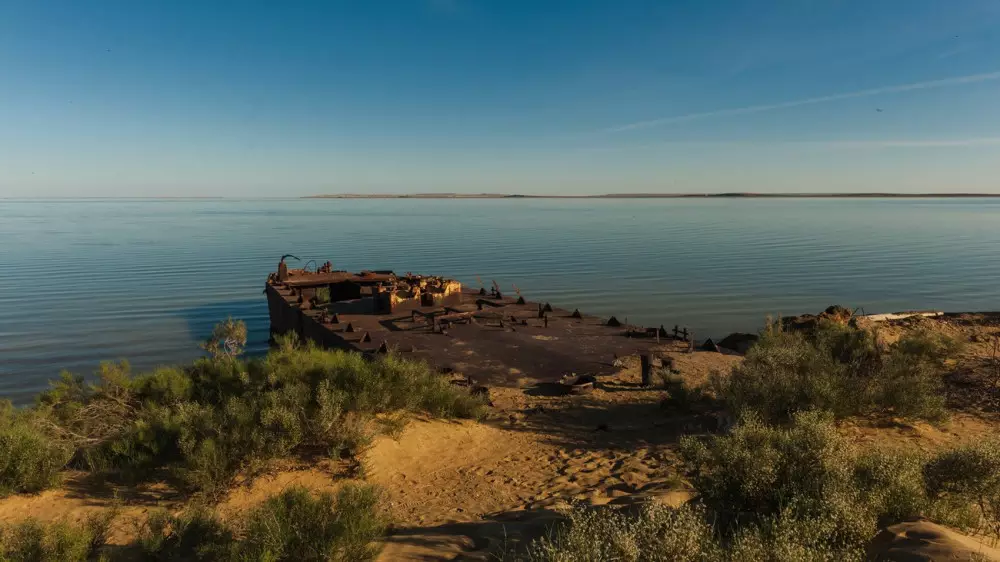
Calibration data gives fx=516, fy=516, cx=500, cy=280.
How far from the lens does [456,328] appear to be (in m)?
15.6

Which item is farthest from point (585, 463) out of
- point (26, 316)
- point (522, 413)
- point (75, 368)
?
point (26, 316)

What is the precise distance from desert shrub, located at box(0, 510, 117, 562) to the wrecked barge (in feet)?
22.0

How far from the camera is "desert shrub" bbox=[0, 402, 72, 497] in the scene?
231 inches

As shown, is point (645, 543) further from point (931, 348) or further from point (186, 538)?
point (931, 348)

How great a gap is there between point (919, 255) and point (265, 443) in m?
52.6

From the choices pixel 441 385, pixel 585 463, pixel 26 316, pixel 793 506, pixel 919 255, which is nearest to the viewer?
pixel 793 506

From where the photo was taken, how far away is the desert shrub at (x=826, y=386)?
8.05 metres

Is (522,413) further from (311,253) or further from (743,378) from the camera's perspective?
(311,253)

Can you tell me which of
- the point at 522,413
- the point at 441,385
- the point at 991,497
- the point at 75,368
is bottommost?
the point at 75,368

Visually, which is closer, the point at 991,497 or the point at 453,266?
the point at 991,497

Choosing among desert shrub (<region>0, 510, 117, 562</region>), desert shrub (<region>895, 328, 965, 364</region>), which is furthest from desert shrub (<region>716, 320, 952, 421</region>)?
desert shrub (<region>0, 510, 117, 562</region>)

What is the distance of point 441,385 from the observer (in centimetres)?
951

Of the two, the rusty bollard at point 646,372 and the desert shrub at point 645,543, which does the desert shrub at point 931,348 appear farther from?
the desert shrub at point 645,543

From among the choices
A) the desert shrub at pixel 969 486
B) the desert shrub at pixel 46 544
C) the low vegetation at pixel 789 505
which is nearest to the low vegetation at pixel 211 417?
the desert shrub at pixel 46 544
